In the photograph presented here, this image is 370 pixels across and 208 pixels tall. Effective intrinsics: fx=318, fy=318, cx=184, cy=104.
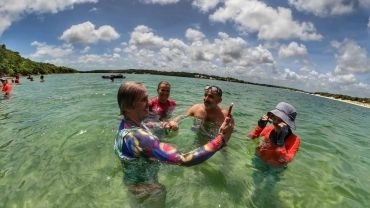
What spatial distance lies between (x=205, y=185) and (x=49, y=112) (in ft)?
36.1

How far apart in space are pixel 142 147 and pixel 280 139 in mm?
4335

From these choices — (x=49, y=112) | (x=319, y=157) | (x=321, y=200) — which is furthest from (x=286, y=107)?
(x=49, y=112)

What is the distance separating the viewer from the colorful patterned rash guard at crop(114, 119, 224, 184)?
3.57 m

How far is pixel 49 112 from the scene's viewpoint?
15250 mm

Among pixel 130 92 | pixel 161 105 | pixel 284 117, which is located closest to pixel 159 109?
pixel 161 105

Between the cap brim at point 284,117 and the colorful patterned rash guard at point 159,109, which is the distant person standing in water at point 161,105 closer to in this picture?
the colorful patterned rash guard at point 159,109

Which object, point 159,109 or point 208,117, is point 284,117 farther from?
point 159,109

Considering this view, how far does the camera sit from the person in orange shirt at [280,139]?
6777 mm

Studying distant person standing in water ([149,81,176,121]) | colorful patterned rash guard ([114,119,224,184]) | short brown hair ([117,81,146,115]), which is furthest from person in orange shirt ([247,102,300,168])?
distant person standing in water ([149,81,176,121])

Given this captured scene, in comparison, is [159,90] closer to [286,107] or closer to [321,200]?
[286,107]

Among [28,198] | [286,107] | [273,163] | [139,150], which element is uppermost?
[286,107]

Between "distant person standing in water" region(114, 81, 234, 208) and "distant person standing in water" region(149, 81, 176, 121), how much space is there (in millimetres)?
6300

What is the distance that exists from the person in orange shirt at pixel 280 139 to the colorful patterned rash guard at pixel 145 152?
11.1 ft

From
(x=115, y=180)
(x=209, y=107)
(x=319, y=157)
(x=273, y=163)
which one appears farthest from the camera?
(x=319, y=157)
